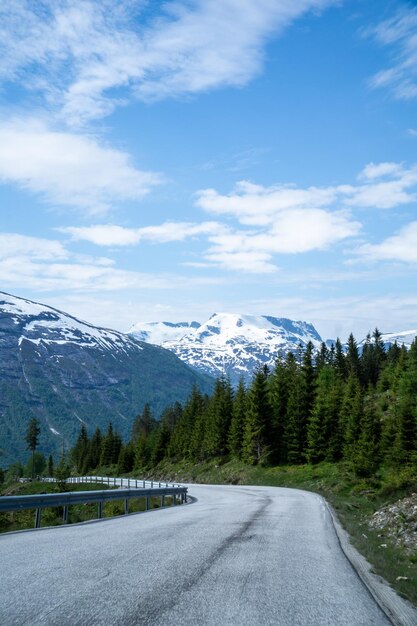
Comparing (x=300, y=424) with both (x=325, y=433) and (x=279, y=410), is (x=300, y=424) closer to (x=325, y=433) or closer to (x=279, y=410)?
(x=325, y=433)

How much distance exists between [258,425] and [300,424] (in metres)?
5.17

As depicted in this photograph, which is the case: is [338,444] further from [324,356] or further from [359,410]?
[324,356]

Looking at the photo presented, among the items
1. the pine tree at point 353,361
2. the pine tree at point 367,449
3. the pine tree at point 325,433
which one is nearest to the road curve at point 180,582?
the pine tree at point 367,449

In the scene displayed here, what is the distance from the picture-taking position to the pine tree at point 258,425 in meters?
64.7

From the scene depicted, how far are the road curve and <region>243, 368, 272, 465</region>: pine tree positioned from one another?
177ft

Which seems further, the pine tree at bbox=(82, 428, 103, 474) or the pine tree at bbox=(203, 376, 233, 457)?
the pine tree at bbox=(82, 428, 103, 474)

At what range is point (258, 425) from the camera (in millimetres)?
65250

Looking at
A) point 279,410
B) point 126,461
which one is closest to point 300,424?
point 279,410

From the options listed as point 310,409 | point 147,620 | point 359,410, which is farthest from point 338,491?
point 147,620

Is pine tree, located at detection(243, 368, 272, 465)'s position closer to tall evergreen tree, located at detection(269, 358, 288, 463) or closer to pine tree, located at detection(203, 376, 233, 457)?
tall evergreen tree, located at detection(269, 358, 288, 463)

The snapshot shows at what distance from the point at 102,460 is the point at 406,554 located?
11956 cm

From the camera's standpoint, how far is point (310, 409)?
6544 centimetres

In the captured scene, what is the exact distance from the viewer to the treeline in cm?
4762

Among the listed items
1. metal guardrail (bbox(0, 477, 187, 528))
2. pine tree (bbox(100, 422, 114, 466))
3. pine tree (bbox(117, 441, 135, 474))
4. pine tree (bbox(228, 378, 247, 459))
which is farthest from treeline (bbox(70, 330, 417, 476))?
metal guardrail (bbox(0, 477, 187, 528))
